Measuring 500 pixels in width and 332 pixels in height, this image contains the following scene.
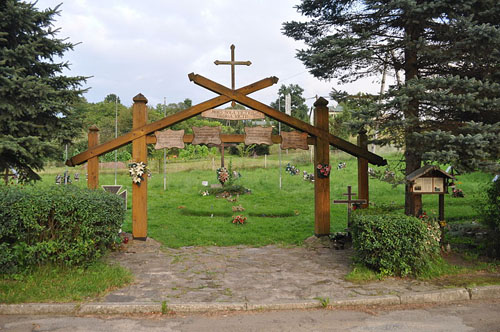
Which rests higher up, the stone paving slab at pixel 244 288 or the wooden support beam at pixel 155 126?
the wooden support beam at pixel 155 126

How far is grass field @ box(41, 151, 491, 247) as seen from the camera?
31.3ft

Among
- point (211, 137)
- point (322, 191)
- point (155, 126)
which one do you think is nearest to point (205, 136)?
point (211, 137)

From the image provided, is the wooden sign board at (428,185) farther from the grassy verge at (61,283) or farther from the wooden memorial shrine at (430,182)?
the grassy verge at (61,283)

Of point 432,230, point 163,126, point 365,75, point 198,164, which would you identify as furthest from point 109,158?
point 432,230

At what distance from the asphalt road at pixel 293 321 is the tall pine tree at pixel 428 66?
8.30 feet

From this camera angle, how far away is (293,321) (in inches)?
178

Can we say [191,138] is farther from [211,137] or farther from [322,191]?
[322,191]

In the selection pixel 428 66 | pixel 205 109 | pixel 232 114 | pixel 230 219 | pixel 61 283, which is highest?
pixel 428 66

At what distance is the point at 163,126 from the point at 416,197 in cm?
562

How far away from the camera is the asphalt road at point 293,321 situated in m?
4.33

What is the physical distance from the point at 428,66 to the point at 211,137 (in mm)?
4997

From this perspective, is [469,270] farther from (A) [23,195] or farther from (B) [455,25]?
(A) [23,195]

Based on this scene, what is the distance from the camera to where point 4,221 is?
562 centimetres

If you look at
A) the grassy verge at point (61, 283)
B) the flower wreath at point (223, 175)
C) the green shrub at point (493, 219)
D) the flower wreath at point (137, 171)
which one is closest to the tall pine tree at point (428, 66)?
the green shrub at point (493, 219)
